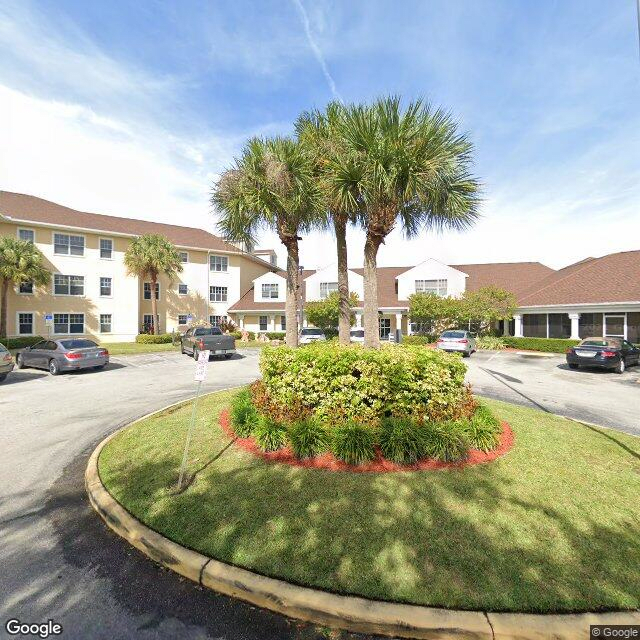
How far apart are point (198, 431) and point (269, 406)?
4.97 ft

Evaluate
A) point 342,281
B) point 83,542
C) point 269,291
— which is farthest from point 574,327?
point 83,542

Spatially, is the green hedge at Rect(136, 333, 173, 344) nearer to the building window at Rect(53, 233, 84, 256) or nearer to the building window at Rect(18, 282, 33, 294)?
the building window at Rect(18, 282, 33, 294)

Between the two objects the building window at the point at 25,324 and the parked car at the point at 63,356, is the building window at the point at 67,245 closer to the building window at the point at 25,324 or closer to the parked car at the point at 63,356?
the building window at the point at 25,324

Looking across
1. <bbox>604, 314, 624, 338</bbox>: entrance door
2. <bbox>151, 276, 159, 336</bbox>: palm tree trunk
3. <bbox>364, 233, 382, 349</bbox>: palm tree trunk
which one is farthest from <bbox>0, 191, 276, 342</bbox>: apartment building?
<bbox>604, 314, 624, 338</bbox>: entrance door

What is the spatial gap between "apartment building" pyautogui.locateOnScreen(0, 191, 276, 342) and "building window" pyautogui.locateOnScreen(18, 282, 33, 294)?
0.26ft

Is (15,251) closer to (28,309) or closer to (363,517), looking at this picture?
(28,309)

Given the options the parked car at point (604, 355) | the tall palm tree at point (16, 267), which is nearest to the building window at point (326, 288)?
the parked car at point (604, 355)

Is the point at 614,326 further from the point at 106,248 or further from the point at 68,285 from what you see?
the point at 68,285

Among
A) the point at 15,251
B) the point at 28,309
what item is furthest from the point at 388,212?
the point at 28,309

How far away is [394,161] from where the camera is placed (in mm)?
6879

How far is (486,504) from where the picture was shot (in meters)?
3.94

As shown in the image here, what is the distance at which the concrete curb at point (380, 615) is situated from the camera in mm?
2484

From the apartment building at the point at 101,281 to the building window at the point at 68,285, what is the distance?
7 centimetres

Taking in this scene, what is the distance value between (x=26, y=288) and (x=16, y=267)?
131 inches
